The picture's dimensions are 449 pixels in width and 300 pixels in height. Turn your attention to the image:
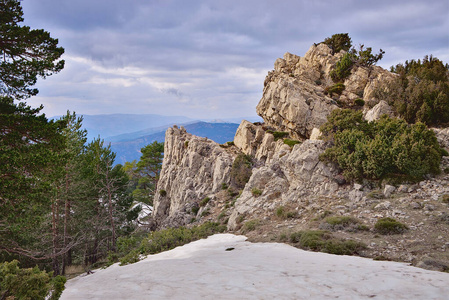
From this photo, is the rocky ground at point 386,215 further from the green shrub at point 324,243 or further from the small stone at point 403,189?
the green shrub at point 324,243

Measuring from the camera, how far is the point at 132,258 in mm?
13016

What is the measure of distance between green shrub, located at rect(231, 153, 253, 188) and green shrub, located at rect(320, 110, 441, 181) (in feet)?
33.3

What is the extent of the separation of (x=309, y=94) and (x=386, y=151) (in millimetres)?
16450

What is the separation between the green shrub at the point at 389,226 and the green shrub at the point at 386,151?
14.3ft

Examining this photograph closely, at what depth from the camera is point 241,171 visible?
26375mm

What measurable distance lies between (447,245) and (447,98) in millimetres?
16818

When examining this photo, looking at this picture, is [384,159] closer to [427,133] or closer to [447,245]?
[427,133]

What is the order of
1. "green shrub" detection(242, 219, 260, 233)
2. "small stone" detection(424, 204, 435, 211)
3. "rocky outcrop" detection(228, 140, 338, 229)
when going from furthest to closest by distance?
"rocky outcrop" detection(228, 140, 338, 229) < "green shrub" detection(242, 219, 260, 233) < "small stone" detection(424, 204, 435, 211)

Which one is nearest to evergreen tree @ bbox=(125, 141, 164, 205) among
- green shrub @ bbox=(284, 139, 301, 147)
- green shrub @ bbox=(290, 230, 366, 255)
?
green shrub @ bbox=(284, 139, 301, 147)

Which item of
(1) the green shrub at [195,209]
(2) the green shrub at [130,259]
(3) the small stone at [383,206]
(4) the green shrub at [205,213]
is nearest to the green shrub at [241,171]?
(4) the green shrub at [205,213]

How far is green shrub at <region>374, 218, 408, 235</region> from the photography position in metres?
10.7

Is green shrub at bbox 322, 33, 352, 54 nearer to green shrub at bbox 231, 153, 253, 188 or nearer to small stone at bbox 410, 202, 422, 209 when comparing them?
green shrub at bbox 231, 153, 253, 188

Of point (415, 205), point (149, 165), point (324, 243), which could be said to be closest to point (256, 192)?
point (324, 243)

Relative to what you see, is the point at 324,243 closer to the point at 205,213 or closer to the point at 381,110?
the point at 205,213
